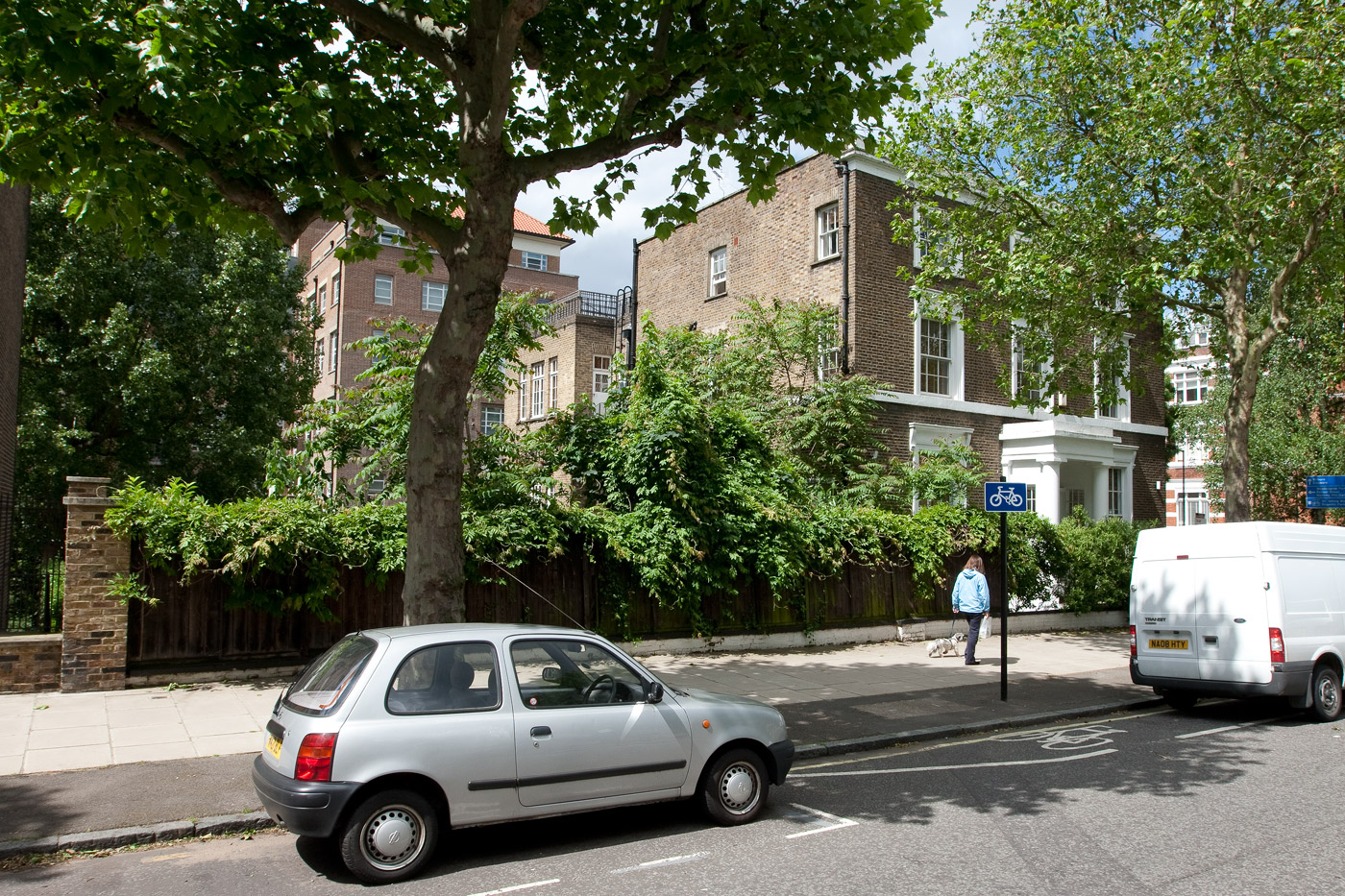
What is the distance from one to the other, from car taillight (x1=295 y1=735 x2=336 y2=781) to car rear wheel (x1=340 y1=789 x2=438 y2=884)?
0.31m

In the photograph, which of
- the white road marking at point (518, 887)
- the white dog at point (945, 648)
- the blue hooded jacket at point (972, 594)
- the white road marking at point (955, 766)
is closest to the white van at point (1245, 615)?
the white road marking at point (955, 766)

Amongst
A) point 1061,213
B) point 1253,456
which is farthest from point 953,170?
point 1253,456

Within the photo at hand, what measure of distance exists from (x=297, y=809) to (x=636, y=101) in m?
7.03

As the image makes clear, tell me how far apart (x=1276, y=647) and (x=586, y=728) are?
8.30 metres

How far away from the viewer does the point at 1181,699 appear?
11.2 meters

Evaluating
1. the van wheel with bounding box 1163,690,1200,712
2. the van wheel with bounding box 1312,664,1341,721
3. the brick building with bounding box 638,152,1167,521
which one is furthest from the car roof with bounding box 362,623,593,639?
the brick building with bounding box 638,152,1167,521

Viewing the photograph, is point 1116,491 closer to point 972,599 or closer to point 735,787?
point 972,599

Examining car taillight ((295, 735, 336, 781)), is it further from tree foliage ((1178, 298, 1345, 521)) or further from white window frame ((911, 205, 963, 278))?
tree foliage ((1178, 298, 1345, 521))

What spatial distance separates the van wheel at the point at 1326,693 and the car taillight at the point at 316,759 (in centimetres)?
1064

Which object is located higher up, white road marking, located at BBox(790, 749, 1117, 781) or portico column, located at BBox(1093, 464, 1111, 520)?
portico column, located at BBox(1093, 464, 1111, 520)

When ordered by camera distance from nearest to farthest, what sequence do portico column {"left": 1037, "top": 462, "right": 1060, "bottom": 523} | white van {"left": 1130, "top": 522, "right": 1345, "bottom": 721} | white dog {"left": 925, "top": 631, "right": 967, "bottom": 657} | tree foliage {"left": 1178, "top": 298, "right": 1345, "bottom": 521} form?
white van {"left": 1130, "top": 522, "right": 1345, "bottom": 721} < white dog {"left": 925, "top": 631, "right": 967, "bottom": 657} < portico column {"left": 1037, "top": 462, "right": 1060, "bottom": 523} < tree foliage {"left": 1178, "top": 298, "right": 1345, "bottom": 521}

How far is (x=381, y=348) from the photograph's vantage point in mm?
12922

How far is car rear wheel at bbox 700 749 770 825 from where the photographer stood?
6.23 meters

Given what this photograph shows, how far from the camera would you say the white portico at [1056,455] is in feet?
77.6
